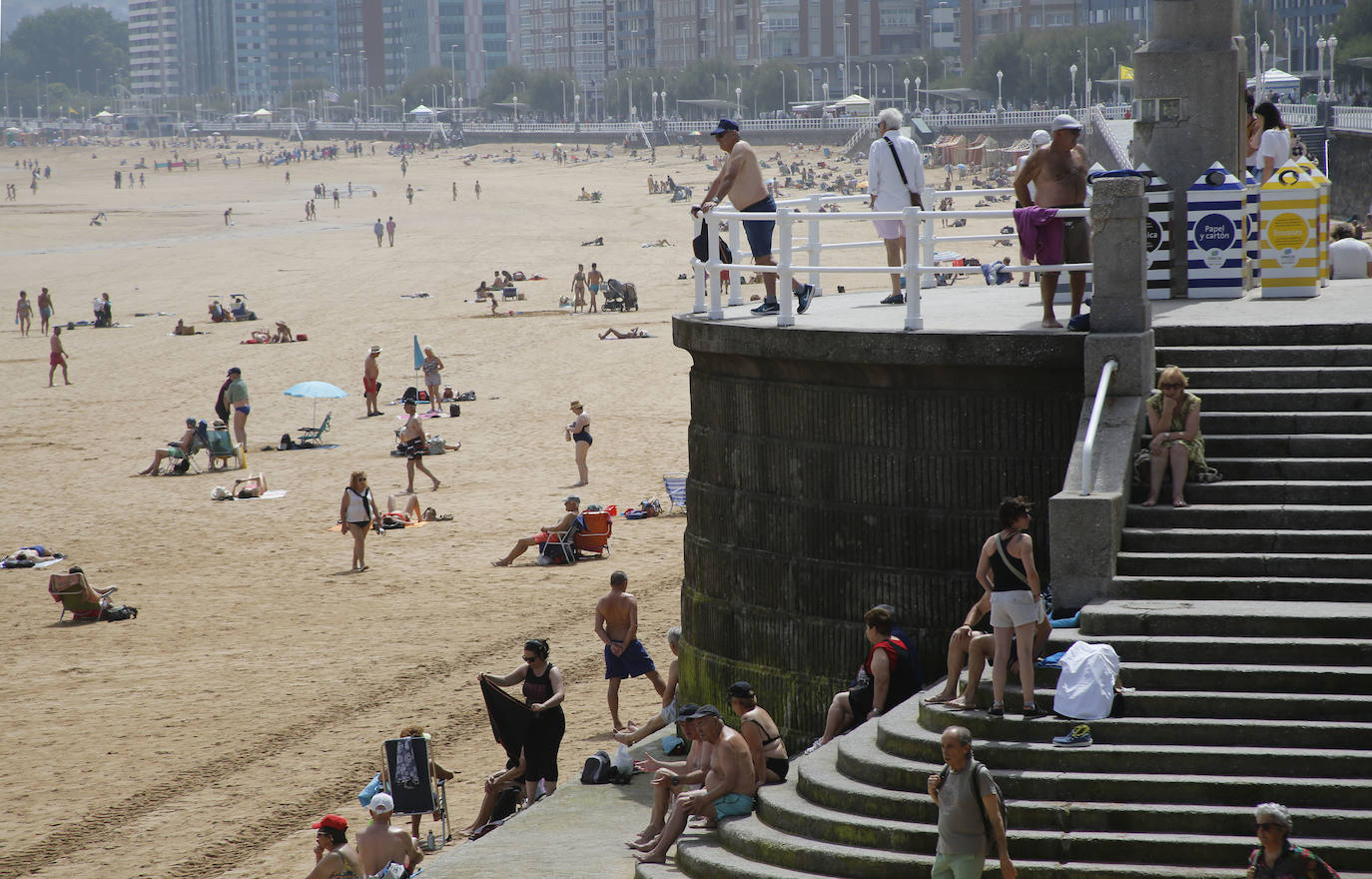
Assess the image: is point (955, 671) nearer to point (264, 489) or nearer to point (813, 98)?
point (264, 489)

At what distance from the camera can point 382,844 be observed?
961cm

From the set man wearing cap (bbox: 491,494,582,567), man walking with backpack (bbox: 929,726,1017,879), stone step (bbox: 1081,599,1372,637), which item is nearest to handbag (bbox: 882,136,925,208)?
stone step (bbox: 1081,599,1372,637)

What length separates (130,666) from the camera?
48.9 feet

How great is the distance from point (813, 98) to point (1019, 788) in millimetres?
144799

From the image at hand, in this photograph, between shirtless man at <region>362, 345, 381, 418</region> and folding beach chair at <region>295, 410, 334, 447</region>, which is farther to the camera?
shirtless man at <region>362, 345, 381, 418</region>

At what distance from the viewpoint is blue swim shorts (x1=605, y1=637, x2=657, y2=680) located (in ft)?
41.1

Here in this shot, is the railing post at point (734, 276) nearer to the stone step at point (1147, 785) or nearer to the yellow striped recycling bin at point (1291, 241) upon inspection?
the yellow striped recycling bin at point (1291, 241)

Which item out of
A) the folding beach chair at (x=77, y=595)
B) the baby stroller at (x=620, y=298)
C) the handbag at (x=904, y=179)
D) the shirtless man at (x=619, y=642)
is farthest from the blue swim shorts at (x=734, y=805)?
the baby stroller at (x=620, y=298)

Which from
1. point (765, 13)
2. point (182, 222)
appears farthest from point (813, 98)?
point (182, 222)

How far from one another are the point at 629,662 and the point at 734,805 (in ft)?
14.2

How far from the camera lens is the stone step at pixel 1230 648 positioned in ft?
25.6

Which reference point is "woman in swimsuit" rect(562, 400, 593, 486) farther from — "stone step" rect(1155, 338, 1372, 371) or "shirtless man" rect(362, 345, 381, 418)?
"stone step" rect(1155, 338, 1372, 371)

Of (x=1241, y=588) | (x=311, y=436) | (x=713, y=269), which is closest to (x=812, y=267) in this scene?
(x=713, y=269)

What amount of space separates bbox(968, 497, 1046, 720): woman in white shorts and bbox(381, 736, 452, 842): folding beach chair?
14.2 feet
